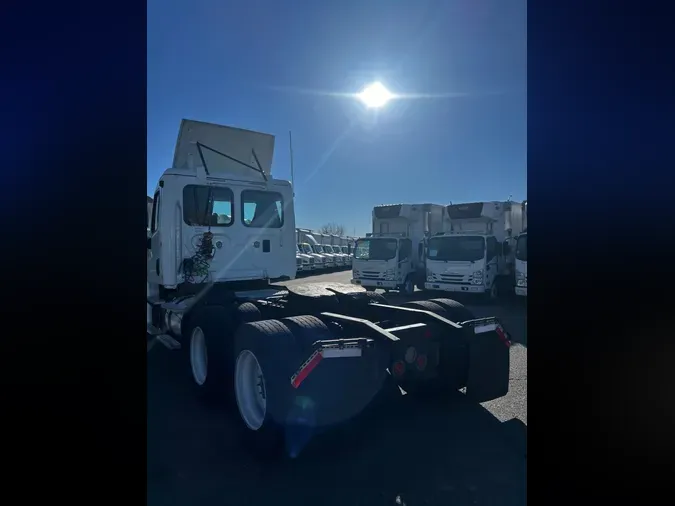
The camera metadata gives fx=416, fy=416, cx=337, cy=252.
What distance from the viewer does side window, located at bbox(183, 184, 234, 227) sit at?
5855 mm

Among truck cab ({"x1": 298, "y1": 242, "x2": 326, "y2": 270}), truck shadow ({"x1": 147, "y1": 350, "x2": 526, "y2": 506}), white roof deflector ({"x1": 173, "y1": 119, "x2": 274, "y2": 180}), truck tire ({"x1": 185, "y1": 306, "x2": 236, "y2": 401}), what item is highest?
white roof deflector ({"x1": 173, "y1": 119, "x2": 274, "y2": 180})

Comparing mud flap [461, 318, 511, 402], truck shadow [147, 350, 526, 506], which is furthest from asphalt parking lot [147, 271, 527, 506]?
mud flap [461, 318, 511, 402]

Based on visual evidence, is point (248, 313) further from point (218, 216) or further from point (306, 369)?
point (218, 216)

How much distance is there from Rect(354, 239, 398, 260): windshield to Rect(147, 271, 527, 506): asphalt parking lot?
432 inches

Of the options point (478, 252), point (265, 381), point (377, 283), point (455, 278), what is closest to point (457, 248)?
point (478, 252)

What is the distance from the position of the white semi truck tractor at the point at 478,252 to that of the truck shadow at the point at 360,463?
369 inches

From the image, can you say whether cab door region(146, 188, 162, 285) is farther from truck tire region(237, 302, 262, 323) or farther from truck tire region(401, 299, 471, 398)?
truck tire region(401, 299, 471, 398)

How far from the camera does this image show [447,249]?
14117mm
